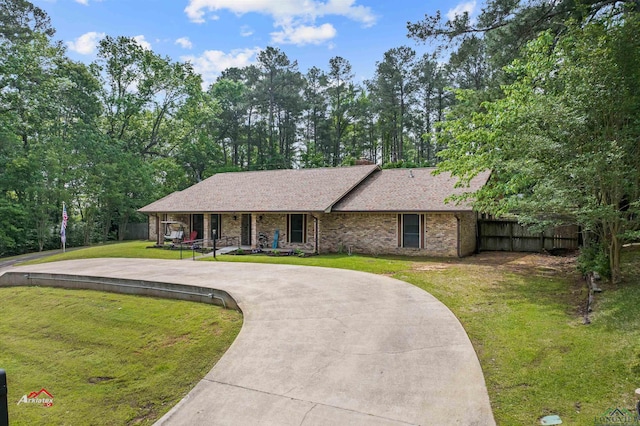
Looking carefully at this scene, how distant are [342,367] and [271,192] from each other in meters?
16.0

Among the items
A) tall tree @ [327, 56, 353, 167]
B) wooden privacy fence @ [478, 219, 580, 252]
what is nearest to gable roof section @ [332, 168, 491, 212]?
wooden privacy fence @ [478, 219, 580, 252]

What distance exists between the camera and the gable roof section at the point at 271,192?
17.9 meters

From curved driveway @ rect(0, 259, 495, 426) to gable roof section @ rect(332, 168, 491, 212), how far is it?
7244mm

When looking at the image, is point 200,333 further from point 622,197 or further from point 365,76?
point 365,76

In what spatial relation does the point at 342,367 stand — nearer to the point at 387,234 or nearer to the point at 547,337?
the point at 547,337

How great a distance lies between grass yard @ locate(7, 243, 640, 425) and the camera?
4.12 m

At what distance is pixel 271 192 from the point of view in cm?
2034

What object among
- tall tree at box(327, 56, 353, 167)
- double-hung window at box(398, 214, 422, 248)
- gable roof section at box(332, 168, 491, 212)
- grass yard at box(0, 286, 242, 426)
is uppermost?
tall tree at box(327, 56, 353, 167)

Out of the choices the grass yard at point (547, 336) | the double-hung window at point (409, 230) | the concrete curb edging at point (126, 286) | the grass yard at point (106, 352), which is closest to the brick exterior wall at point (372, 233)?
the double-hung window at point (409, 230)

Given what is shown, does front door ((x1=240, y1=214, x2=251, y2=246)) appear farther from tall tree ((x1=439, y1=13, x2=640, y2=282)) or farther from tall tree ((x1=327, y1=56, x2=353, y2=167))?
tall tree ((x1=327, y1=56, x2=353, y2=167))

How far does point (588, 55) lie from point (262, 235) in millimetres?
14704

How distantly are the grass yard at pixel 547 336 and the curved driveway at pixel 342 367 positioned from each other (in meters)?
0.36

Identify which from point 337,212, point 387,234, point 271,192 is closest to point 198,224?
point 271,192

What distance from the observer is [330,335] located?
6.16 meters
